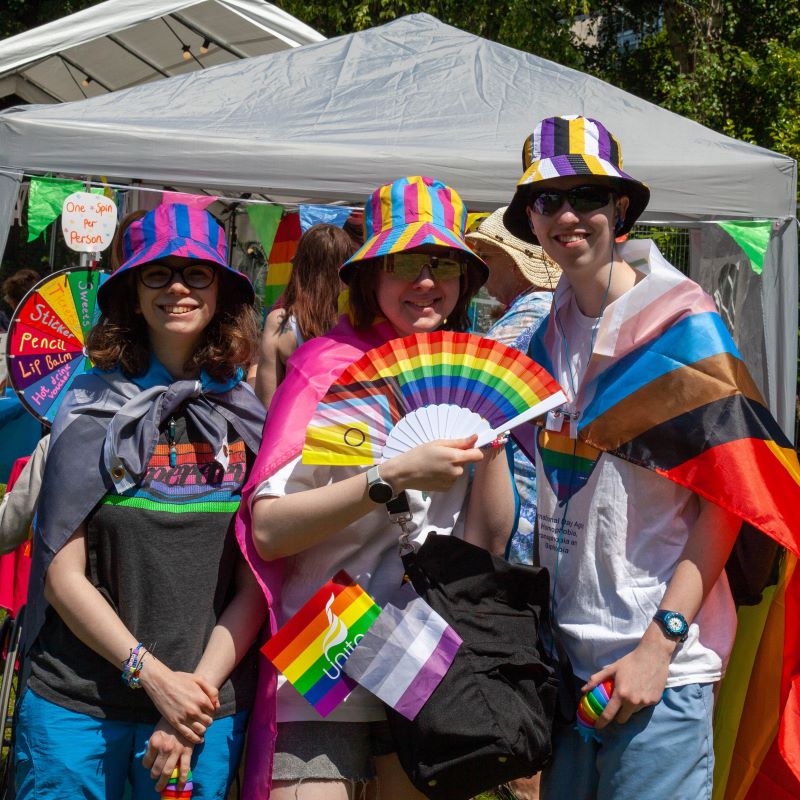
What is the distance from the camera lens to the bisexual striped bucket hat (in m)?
2.30

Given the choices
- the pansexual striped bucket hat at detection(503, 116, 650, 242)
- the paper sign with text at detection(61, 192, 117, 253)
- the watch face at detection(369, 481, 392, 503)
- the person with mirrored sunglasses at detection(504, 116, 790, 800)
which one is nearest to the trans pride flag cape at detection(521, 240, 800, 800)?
the person with mirrored sunglasses at detection(504, 116, 790, 800)

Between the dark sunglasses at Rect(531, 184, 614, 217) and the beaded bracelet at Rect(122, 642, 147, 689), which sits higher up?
the dark sunglasses at Rect(531, 184, 614, 217)

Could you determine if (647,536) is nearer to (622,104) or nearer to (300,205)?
(622,104)

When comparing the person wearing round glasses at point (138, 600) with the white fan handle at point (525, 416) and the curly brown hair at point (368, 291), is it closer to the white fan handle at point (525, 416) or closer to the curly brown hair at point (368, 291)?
the curly brown hair at point (368, 291)

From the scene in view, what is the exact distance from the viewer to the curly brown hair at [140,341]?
2318 millimetres

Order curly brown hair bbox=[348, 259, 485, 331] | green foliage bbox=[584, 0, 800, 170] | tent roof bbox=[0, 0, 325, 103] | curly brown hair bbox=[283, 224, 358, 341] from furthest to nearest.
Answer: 1. green foliage bbox=[584, 0, 800, 170]
2. tent roof bbox=[0, 0, 325, 103]
3. curly brown hair bbox=[283, 224, 358, 341]
4. curly brown hair bbox=[348, 259, 485, 331]

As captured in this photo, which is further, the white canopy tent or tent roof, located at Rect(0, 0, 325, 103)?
tent roof, located at Rect(0, 0, 325, 103)

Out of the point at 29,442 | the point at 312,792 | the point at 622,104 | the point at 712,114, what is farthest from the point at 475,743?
the point at 712,114

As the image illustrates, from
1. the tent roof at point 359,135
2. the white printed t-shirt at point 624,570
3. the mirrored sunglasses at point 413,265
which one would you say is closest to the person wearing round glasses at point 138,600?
the mirrored sunglasses at point 413,265

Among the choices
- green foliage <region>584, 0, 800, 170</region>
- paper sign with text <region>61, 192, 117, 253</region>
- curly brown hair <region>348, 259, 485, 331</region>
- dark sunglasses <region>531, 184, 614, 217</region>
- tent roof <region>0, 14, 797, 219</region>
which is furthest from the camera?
green foliage <region>584, 0, 800, 170</region>

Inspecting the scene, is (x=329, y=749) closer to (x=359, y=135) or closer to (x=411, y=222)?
(x=411, y=222)

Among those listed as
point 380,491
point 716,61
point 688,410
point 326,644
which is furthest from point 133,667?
point 716,61

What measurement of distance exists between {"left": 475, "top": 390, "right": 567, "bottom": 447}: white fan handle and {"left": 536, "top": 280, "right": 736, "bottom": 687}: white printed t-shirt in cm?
20

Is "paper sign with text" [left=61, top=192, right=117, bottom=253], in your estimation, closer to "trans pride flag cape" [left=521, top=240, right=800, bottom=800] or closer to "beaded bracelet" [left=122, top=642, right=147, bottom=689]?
"beaded bracelet" [left=122, top=642, right=147, bottom=689]
